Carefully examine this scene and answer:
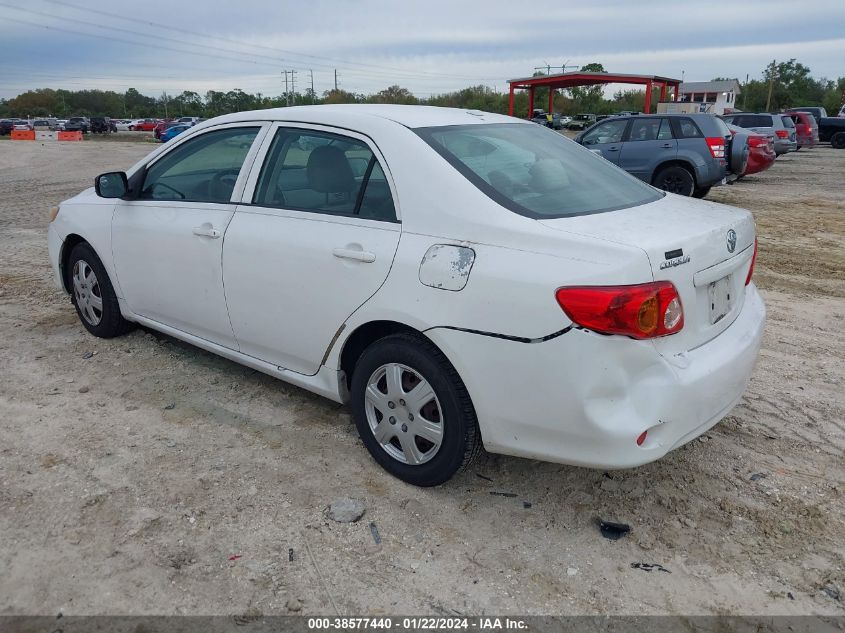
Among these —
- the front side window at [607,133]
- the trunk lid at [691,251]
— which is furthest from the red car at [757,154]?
the trunk lid at [691,251]

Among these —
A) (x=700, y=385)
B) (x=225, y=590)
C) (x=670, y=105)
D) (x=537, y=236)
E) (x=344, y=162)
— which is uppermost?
(x=670, y=105)

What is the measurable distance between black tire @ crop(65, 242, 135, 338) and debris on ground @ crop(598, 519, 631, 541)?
361cm

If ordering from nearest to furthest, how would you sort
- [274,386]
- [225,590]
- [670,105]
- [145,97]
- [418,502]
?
[225,590] < [418,502] < [274,386] < [670,105] < [145,97]

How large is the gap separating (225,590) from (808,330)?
4.75 m

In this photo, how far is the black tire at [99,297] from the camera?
4.84m

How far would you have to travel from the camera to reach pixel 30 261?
7.73 metres

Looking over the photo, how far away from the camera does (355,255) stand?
3.15 m

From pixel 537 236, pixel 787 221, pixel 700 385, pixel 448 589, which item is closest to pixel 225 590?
pixel 448 589

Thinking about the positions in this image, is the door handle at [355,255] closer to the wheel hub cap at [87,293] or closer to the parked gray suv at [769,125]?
the wheel hub cap at [87,293]

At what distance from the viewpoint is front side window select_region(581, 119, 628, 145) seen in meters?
13.7

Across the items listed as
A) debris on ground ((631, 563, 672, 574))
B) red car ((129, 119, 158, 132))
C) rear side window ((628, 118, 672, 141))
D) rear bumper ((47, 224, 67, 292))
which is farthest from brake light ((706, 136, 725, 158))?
red car ((129, 119, 158, 132))

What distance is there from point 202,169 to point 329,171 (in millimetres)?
1138

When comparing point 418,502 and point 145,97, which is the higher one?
point 145,97

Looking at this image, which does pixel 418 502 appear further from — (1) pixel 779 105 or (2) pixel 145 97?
(2) pixel 145 97
